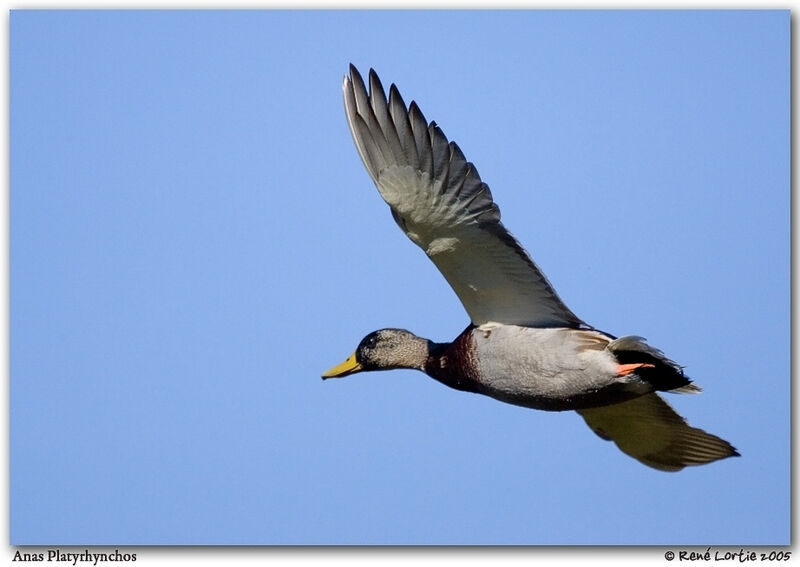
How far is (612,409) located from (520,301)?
6.15ft

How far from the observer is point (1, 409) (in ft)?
31.6

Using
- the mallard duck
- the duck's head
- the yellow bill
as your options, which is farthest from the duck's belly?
the yellow bill

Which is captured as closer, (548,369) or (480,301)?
(548,369)

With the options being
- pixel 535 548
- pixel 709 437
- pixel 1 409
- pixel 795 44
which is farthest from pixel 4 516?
pixel 795 44

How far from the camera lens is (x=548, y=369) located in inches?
345

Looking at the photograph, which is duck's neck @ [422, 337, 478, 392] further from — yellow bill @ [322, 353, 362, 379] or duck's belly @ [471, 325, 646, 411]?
yellow bill @ [322, 353, 362, 379]

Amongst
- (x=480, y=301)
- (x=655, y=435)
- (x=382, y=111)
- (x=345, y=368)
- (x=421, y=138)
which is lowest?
(x=655, y=435)

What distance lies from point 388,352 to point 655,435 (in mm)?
2675

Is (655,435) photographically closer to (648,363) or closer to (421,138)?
(648,363)

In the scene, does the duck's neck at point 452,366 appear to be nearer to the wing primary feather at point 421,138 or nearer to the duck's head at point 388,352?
the duck's head at point 388,352

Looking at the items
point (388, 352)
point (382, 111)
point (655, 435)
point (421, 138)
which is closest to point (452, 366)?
point (388, 352)

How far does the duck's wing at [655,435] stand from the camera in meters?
10.2

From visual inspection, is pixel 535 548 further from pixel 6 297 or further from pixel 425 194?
pixel 6 297

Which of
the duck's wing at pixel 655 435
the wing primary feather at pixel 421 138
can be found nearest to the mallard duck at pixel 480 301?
the wing primary feather at pixel 421 138
